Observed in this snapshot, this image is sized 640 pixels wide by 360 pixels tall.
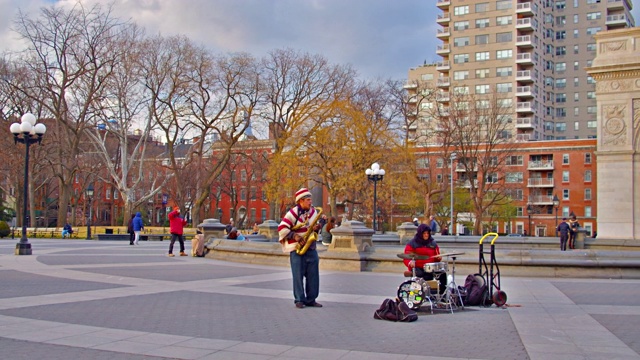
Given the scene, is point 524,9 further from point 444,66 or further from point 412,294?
point 412,294

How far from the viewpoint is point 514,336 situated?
27.0ft

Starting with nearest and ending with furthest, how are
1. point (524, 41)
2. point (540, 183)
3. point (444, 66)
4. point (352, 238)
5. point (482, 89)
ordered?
point (352, 238), point (540, 183), point (524, 41), point (482, 89), point (444, 66)

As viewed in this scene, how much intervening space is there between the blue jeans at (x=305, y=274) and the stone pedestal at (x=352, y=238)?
→ 7582mm

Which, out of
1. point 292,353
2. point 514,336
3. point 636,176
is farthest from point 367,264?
point 636,176

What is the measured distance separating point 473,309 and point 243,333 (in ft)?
13.7

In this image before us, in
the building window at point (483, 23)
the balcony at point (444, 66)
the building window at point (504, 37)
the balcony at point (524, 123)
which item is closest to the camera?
the balcony at point (524, 123)

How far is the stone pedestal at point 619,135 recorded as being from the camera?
32438 millimetres

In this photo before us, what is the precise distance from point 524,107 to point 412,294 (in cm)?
8563

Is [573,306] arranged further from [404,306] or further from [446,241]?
[446,241]

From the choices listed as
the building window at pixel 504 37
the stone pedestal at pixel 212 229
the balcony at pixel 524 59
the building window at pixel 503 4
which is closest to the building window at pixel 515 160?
the balcony at pixel 524 59

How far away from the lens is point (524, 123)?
90.4 m

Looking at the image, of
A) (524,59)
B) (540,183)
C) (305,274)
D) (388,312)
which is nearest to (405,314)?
(388,312)

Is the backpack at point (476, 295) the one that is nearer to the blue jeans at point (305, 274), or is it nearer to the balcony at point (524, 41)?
A: the blue jeans at point (305, 274)

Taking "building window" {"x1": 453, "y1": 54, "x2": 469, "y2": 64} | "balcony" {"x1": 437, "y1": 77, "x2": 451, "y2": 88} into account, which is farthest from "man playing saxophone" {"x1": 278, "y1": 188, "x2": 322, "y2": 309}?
"building window" {"x1": 453, "y1": 54, "x2": 469, "y2": 64}
